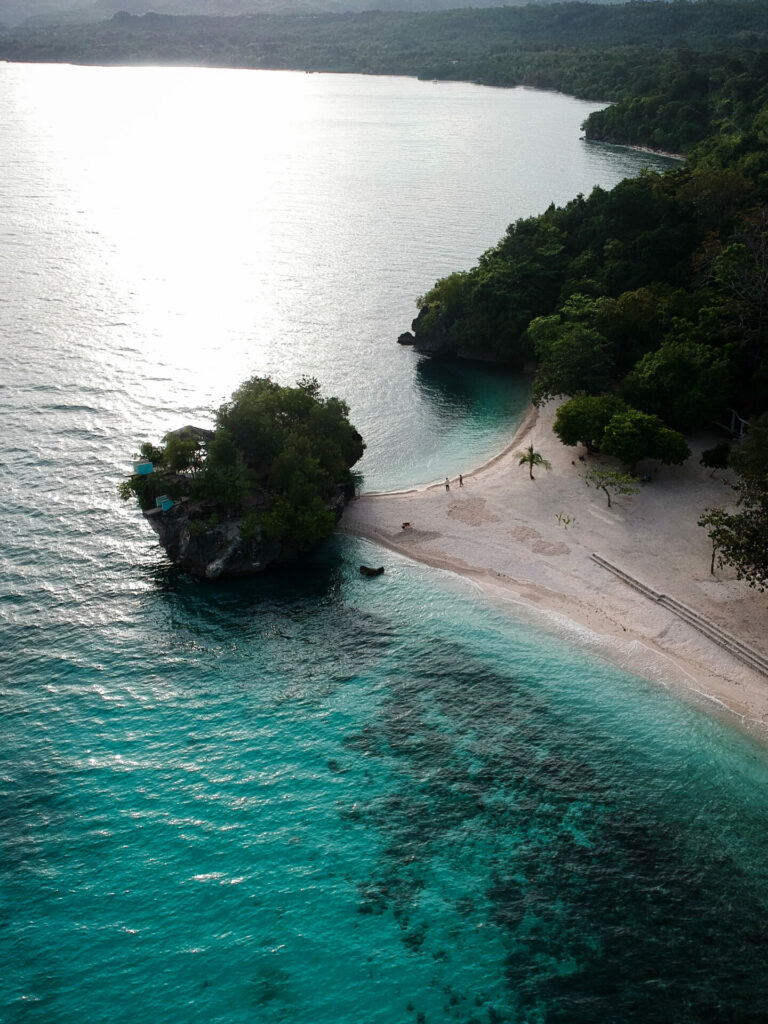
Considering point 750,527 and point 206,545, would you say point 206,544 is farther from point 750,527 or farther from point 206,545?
point 750,527

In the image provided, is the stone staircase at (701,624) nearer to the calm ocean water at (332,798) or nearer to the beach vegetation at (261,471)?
the calm ocean water at (332,798)

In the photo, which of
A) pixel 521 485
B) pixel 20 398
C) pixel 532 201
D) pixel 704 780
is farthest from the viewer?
pixel 532 201

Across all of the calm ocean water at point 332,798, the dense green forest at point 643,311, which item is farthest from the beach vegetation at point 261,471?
the dense green forest at point 643,311

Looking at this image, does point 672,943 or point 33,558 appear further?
point 33,558

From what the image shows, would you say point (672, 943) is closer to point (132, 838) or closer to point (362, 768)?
point (362, 768)

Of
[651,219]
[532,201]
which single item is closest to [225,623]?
[651,219]

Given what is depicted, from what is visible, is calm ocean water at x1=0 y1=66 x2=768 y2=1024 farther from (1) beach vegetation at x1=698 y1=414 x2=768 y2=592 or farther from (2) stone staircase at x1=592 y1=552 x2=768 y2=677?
(1) beach vegetation at x1=698 y1=414 x2=768 y2=592

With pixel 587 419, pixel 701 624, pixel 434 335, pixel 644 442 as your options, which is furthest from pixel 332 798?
pixel 434 335
